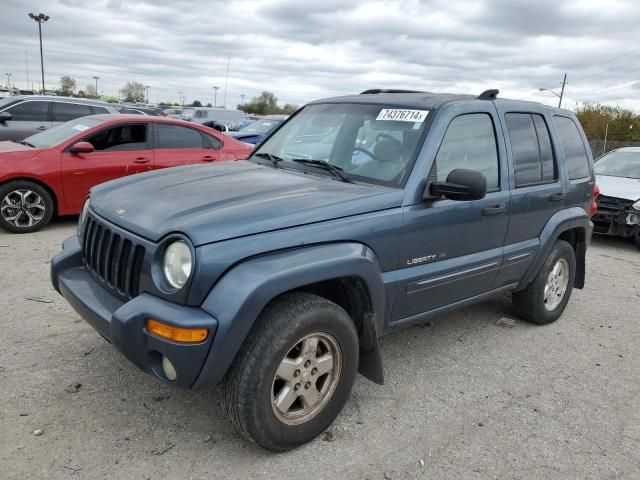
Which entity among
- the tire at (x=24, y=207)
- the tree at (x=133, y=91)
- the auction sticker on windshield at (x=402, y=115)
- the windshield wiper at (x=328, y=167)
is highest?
the auction sticker on windshield at (x=402, y=115)

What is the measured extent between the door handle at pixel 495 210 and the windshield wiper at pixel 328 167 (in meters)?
0.97

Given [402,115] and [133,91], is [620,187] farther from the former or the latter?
[133,91]

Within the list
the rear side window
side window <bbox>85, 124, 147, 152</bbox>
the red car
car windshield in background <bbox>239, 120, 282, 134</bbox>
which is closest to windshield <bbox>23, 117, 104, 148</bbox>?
the red car

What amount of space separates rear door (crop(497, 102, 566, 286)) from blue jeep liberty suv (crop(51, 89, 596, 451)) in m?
0.02

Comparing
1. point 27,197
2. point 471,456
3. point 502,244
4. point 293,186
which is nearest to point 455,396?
point 471,456

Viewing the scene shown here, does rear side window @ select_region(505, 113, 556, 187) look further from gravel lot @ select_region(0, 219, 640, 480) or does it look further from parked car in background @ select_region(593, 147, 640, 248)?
parked car in background @ select_region(593, 147, 640, 248)

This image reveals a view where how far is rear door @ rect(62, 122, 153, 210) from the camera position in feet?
22.9

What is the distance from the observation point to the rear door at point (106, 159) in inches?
275

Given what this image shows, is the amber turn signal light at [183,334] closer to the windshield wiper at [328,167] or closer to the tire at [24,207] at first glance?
the windshield wiper at [328,167]

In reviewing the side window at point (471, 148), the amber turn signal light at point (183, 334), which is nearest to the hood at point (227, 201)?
the amber turn signal light at point (183, 334)

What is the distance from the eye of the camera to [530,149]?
416cm

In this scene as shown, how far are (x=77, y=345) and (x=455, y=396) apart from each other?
2581mm

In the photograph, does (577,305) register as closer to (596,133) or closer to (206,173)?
(206,173)

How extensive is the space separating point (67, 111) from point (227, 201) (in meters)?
9.42
